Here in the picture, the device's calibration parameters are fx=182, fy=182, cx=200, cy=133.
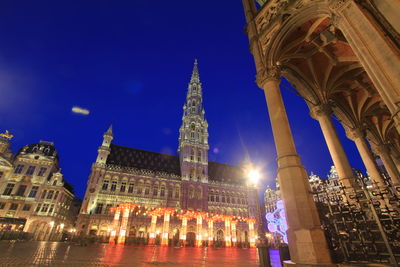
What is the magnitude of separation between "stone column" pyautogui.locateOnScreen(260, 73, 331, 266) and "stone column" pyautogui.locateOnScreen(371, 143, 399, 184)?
11.1 metres

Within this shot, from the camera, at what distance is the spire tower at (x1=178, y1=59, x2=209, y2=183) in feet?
148

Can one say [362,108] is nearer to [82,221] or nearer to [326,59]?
[326,59]

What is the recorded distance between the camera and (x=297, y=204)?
559cm

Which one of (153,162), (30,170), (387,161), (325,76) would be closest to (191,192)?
(153,162)

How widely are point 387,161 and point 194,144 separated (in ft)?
125

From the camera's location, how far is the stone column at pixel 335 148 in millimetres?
9125

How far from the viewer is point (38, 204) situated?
3503cm

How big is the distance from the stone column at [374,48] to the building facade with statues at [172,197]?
26.0m

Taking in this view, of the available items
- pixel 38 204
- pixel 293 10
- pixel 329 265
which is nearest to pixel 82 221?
pixel 38 204

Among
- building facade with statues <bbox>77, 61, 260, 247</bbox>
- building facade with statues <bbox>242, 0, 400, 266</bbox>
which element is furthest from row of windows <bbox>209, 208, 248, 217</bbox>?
building facade with statues <bbox>242, 0, 400, 266</bbox>

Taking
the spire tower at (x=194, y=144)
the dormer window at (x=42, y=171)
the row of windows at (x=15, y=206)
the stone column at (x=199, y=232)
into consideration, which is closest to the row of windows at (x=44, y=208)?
the row of windows at (x=15, y=206)

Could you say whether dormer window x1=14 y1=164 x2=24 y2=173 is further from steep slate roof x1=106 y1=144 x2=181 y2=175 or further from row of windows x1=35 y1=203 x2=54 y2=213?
steep slate roof x1=106 y1=144 x2=181 y2=175

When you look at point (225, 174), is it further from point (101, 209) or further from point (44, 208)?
point (44, 208)

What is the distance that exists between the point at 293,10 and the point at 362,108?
31.8ft
